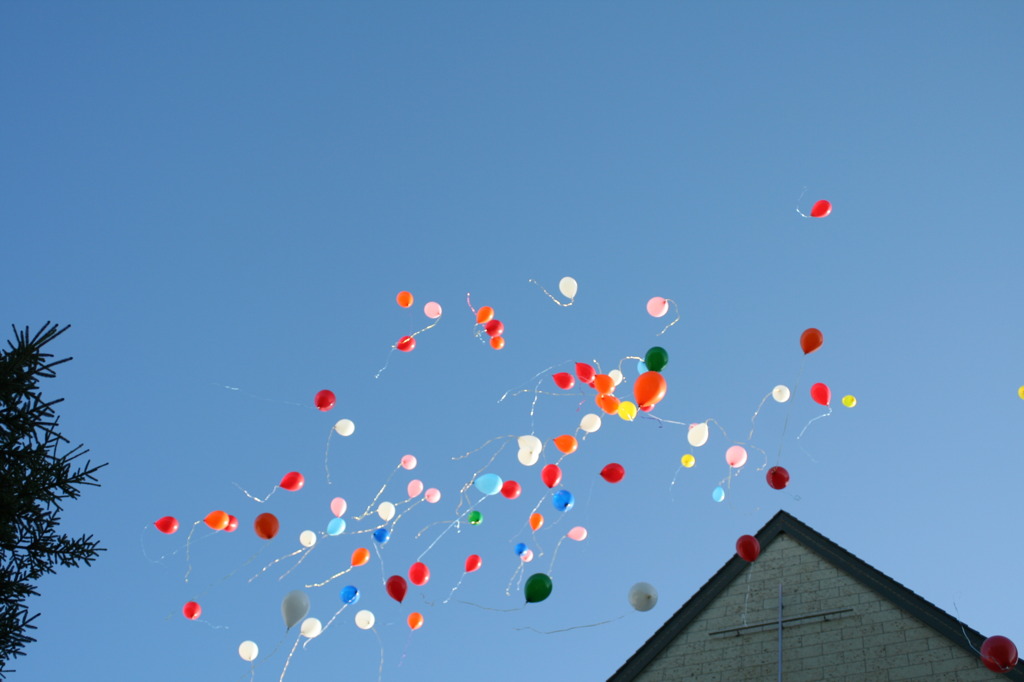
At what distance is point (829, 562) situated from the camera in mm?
8672

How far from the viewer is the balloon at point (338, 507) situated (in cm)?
988

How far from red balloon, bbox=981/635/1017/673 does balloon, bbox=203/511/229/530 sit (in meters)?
7.21

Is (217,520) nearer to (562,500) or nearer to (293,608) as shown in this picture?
(293,608)

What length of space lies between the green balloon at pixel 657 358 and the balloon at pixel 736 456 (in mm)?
1166

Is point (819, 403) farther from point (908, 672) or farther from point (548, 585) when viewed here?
point (548, 585)

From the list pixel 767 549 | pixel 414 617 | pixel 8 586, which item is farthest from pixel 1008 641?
pixel 8 586

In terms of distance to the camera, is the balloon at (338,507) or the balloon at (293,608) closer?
the balloon at (293,608)

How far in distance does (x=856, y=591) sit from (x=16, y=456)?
720 cm

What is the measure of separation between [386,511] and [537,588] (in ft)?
8.01

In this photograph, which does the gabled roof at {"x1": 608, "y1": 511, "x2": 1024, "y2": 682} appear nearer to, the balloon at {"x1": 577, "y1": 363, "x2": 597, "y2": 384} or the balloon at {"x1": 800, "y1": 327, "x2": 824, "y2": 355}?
the balloon at {"x1": 800, "y1": 327, "x2": 824, "y2": 355}

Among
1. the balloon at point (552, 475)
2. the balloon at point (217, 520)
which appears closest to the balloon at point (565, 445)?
the balloon at point (552, 475)

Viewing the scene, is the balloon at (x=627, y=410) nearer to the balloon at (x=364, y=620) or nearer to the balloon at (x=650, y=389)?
the balloon at (x=650, y=389)

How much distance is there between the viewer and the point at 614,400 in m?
9.16

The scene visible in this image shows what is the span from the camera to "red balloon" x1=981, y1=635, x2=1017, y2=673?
6863mm
